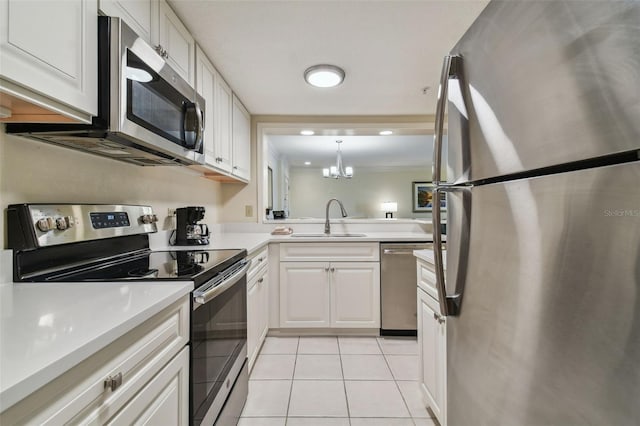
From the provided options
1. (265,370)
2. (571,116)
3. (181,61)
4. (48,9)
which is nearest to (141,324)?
(48,9)

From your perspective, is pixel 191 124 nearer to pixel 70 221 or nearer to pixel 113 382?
pixel 70 221

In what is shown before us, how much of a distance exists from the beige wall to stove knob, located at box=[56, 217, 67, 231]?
3.7 inches

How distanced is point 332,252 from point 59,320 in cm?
209

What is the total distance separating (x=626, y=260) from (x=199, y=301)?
3.51ft

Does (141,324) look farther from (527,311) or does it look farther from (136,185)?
(136,185)

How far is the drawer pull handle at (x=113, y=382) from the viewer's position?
0.59 meters

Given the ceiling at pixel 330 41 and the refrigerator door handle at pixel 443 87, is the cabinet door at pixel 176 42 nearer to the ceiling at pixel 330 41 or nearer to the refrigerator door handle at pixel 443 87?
the ceiling at pixel 330 41

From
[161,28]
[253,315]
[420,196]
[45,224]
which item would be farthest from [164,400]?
[420,196]

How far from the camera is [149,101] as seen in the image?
117 centimetres

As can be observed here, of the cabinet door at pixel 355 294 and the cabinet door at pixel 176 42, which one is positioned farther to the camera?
the cabinet door at pixel 355 294

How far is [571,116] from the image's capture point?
53 cm

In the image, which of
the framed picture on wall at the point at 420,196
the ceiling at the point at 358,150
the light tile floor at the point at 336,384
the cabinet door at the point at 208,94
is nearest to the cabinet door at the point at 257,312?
the light tile floor at the point at 336,384

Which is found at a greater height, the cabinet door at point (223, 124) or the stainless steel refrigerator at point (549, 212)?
the cabinet door at point (223, 124)

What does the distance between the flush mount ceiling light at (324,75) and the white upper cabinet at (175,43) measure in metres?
0.78
